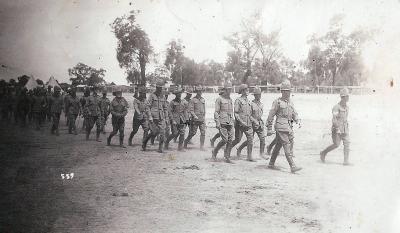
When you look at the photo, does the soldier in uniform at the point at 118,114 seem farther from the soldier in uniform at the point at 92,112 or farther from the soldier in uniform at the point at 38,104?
the soldier in uniform at the point at 38,104

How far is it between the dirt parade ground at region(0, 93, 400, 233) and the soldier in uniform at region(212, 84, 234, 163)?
33 cm

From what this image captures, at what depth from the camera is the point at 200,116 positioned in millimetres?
12148

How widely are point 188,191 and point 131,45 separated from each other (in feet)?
18.5

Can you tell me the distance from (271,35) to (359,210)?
1111 cm

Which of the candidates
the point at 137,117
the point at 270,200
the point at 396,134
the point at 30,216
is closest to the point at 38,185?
the point at 30,216

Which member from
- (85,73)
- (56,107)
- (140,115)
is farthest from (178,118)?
(56,107)

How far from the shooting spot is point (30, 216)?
19.2ft

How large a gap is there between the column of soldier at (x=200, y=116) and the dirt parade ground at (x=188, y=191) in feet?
1.55

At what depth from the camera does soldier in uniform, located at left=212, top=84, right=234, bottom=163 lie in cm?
990

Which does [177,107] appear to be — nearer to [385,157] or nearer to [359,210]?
[385,157]

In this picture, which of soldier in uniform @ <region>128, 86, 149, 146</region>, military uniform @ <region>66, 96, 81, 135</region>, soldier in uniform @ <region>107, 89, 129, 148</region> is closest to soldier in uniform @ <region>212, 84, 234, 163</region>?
soldier in uniform @ <region>128, 86, 149, 146</region>

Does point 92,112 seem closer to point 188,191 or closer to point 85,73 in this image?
point 85,73

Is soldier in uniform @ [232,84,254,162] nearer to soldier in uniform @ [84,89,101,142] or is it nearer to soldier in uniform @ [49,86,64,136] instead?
soldier in uniform @ [84,89,101,142]

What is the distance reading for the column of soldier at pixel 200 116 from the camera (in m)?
→ 9.12
